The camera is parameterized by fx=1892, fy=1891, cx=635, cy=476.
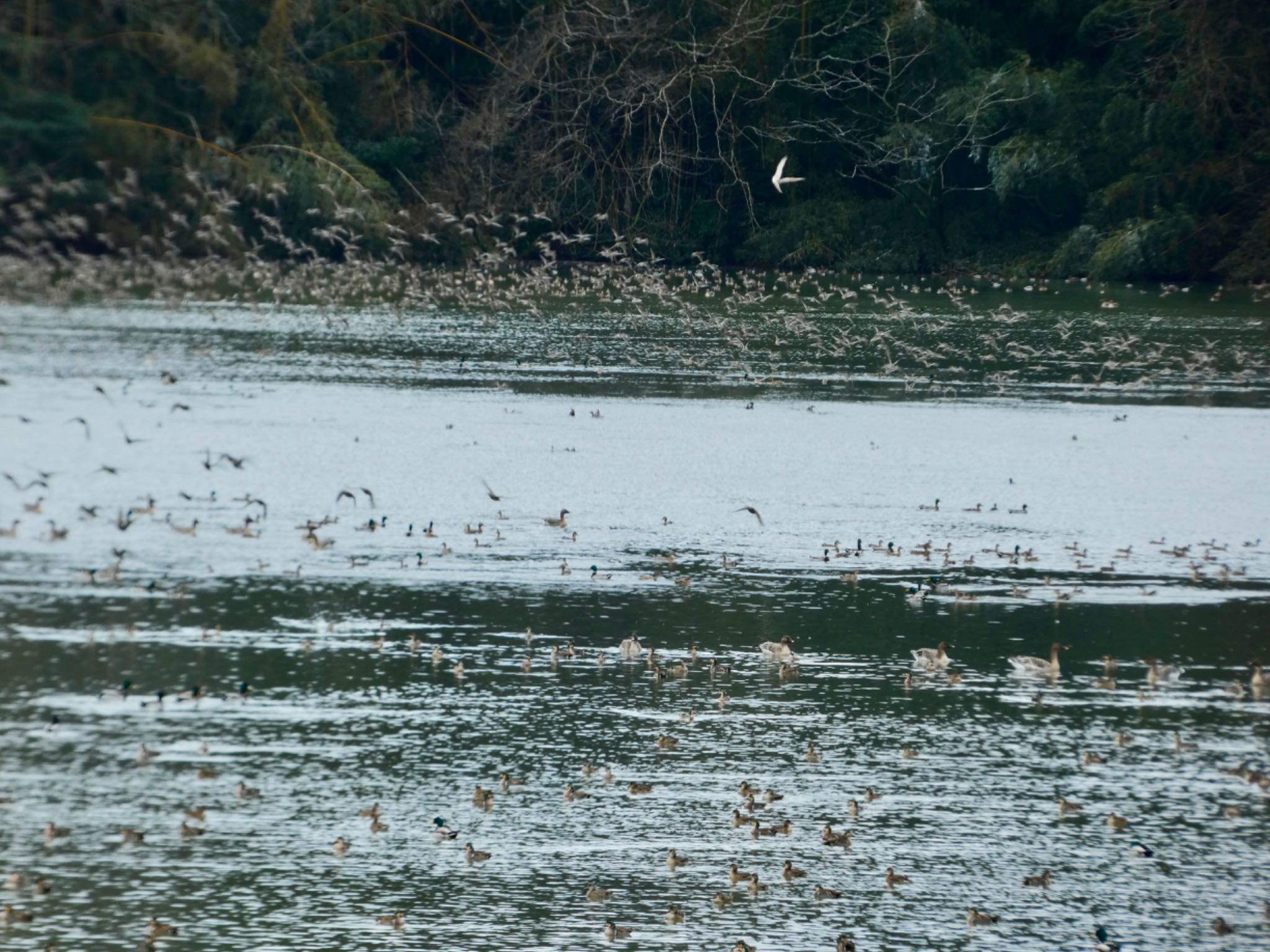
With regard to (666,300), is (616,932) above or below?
below

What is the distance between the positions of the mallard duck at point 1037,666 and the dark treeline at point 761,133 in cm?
3378

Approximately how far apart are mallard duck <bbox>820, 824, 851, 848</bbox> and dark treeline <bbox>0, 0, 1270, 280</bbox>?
36731mm

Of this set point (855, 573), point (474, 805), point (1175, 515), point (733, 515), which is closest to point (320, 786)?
point (474, 805)

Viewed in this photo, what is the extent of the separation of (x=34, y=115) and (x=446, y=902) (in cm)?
2638

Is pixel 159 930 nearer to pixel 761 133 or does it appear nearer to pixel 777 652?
pixel 777 652

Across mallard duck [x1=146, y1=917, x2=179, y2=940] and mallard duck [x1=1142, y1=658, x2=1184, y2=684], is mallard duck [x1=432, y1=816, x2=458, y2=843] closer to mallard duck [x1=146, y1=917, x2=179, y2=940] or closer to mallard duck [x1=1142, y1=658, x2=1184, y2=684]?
mallard duck [x1=146, y1=917, x2=179, y2=940]

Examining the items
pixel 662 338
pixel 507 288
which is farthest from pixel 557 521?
pixel 507 288

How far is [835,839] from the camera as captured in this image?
10992mm

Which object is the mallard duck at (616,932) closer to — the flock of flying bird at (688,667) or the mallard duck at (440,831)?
the flock of flying bird at (688,667)

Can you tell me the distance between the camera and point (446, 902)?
A: 32.8 feet

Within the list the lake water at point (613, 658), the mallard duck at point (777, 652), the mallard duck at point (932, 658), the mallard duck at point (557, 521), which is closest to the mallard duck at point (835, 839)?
the lake water at point (613, 658)

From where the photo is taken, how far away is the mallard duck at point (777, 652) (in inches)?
576

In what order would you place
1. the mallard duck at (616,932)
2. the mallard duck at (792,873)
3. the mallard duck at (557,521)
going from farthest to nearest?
the mallard duck at (557,521)
the mallard duck at (792,873)
the mallard duck at (616,932)

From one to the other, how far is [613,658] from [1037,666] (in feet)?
10.8
